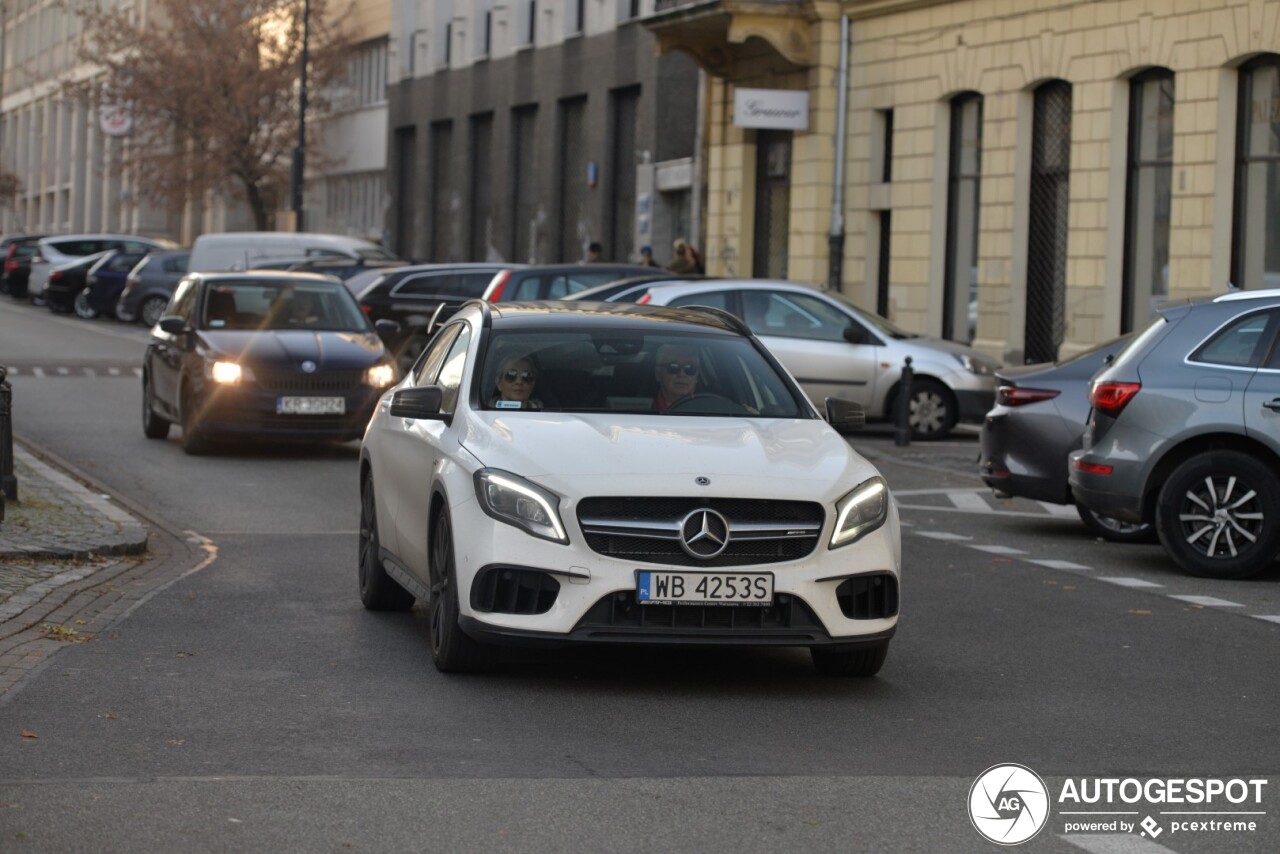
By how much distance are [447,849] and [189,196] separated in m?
61.6

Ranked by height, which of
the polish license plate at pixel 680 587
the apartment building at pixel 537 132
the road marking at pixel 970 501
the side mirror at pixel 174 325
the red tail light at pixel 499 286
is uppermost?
the apartment building at pixel 537 132

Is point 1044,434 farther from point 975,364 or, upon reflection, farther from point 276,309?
point 975,364

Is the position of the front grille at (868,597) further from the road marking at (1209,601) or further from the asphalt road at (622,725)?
the road marking at (1209,601)

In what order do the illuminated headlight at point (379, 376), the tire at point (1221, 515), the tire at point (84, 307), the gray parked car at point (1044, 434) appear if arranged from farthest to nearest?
the tire at point (84, 307) < the illuminated headlight at point (379, 376) < the gray parked car at point (1044, 434) < the tire at point (1221, 515)

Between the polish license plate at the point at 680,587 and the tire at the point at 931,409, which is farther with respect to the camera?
the tire at the point at 931,409

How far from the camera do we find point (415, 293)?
29.6 m

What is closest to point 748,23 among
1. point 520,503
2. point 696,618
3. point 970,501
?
point 970,501

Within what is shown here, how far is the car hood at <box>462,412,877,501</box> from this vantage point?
8.32 meters

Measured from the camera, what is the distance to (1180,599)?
38.7 feet

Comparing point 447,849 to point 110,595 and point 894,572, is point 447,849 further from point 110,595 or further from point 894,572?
point 110,595

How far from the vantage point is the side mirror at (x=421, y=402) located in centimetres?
936

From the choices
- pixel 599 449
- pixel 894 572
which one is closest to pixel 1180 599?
pixel 894 572

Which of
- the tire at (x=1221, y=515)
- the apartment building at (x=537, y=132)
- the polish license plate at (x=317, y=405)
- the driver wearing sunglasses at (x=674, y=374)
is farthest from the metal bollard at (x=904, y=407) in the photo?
the apartment building at (x=537, y=132)

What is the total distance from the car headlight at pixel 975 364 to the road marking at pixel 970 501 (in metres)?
5.53
